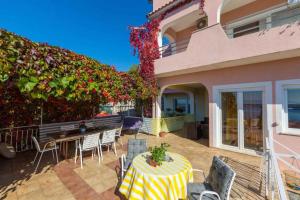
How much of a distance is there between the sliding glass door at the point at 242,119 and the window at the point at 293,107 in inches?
30.6

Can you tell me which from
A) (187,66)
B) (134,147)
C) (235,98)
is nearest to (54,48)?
(134,147)

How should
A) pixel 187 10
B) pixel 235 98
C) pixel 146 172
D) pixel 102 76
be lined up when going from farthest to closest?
pixel 187 10 → pixel 235 98 → pixel 102 76 → pixel 146 172

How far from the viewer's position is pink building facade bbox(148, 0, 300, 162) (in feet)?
16.4

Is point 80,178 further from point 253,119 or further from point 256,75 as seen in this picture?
point 256,75

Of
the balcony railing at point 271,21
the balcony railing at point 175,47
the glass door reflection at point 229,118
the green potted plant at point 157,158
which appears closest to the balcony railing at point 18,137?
the green potted plant at point 157,158

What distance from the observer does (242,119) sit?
20.8 feet

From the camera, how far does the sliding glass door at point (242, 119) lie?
602 centimetres

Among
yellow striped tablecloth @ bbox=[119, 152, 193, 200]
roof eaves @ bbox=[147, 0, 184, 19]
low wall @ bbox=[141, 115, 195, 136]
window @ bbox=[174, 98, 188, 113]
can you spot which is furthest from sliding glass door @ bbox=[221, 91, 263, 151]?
window @ bbox=[174, 98, 188, 113]

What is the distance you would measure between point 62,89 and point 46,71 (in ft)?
1.86

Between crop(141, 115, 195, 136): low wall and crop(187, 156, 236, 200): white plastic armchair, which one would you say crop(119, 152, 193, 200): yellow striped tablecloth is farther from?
crop(141, 115, 195, 136): low wall

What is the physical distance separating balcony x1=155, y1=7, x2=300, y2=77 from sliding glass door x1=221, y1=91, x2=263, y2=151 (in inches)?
55.2

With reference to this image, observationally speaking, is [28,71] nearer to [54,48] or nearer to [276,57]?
[54,48]

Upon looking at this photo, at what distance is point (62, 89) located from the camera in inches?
160

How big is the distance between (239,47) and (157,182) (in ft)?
17.3
